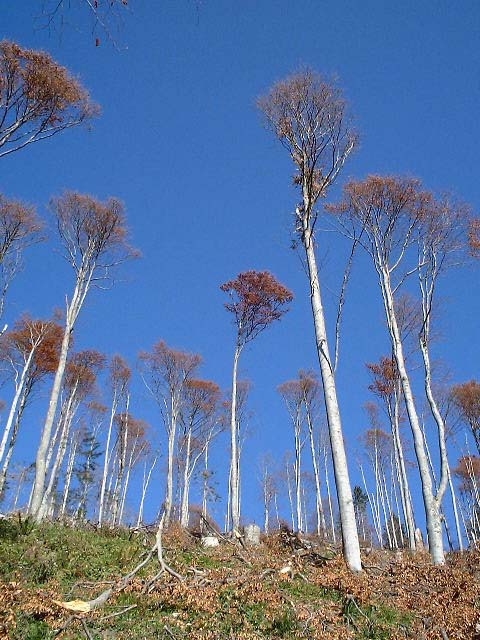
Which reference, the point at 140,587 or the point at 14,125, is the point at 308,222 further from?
the point at 140,587

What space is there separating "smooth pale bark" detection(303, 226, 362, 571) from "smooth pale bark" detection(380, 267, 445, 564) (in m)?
2.38

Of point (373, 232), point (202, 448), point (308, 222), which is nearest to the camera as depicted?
point (308, 222)

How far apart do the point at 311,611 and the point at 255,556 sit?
8.96 feet

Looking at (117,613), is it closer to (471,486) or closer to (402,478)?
(402,478)

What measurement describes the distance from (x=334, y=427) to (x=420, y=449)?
334 cm

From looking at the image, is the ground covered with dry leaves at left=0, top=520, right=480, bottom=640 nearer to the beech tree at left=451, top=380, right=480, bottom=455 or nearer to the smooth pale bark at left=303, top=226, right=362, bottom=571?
the smooth pale bark at left=303, top=226, right=362, bottom=571

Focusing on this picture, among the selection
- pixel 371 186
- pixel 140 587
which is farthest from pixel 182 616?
pixel 371 186

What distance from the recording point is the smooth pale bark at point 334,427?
21.8 feet

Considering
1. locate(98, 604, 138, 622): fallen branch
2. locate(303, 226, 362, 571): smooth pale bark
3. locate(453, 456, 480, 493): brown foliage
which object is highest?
locate(453, 456, 480, 493): brown foliage

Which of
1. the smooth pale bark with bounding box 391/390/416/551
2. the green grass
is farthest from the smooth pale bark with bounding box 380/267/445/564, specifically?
the smooth pale bark with bounding box 391/390/416/551

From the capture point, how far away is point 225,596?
4.70 m

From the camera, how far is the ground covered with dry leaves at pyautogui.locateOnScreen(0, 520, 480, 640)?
12.7 feet

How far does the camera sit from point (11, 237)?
13117 millimetres

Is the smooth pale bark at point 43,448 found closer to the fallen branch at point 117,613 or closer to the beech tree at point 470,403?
the fallen branch at point 117,613
